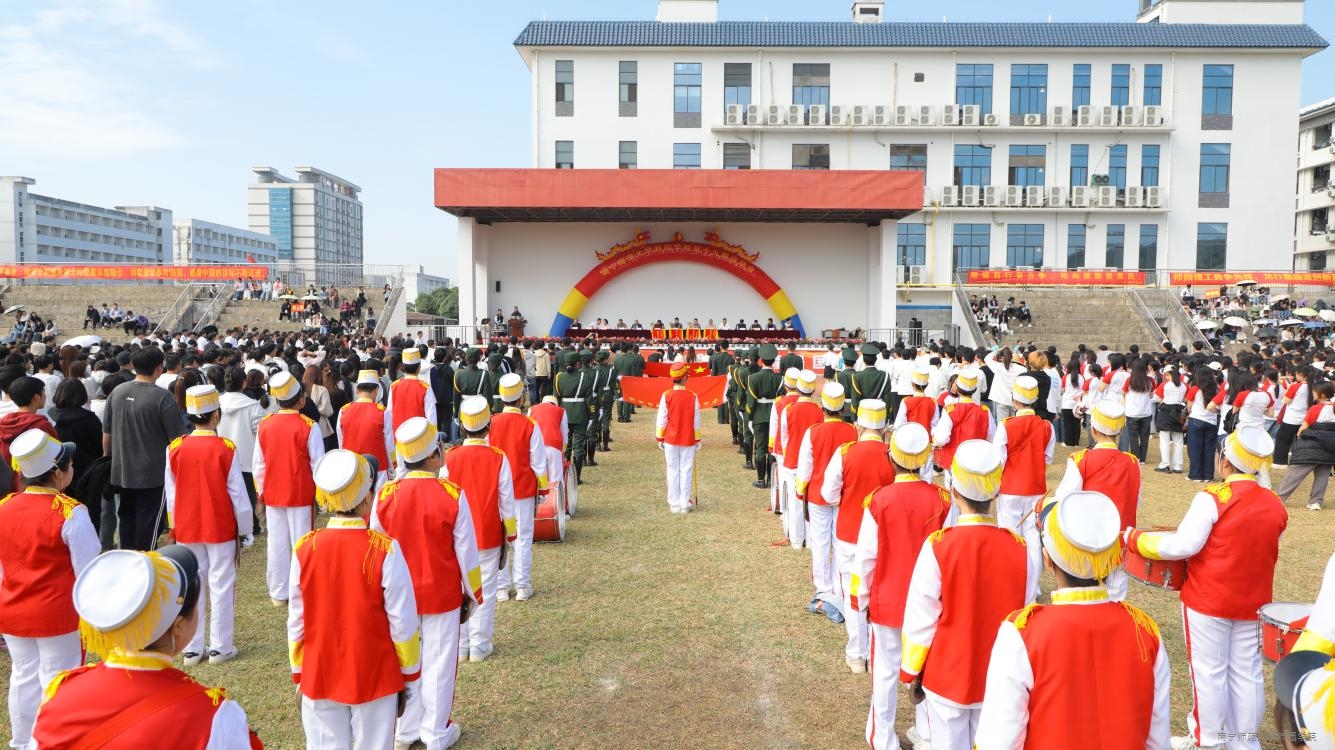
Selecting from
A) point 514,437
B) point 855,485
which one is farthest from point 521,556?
point 855,485

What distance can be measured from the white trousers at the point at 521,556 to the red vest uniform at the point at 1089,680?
5.06 metres

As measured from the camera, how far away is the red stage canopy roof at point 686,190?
876 inches

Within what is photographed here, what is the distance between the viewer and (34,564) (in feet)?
13.4

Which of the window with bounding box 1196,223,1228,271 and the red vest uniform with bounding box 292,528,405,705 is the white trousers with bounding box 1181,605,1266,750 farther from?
the window with bounding box 1196,223,1228,271

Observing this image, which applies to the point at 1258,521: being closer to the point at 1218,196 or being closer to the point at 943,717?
the point at 943,717

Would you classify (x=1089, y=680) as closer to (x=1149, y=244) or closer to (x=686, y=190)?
(x=686, y=190)

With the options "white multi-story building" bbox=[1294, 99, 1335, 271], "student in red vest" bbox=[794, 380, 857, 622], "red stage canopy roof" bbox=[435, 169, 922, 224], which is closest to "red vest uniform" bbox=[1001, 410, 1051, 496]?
"student in red vest" bbox=[794, 380, 857, 622]

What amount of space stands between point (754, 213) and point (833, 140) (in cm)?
1119

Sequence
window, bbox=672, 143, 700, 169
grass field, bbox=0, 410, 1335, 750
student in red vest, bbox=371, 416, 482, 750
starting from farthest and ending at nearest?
window, bbox=672, 143, 700, 169
grass field, bbox=0, 410, 1335, 750
student in red vest, bbox=371, 416, 482, 750

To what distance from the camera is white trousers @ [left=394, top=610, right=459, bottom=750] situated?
4.64m

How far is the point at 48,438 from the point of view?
13.6ft

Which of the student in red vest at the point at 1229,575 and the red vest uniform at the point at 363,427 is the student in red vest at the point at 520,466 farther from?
the student in red vest at the point at 1229,575

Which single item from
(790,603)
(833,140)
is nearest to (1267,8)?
(833,140)

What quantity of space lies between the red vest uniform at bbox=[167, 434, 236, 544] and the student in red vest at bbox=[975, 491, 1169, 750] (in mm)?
4970
